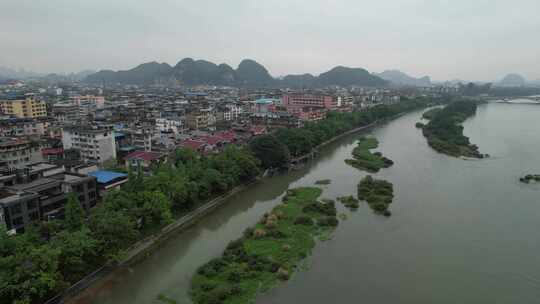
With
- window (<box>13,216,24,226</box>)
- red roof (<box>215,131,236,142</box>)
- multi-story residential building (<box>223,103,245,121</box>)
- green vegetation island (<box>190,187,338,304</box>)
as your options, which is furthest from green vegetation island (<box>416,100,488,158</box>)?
window (<box>13,216,24,226</box>)

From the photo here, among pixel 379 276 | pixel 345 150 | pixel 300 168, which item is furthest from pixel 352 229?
pixel 345 150

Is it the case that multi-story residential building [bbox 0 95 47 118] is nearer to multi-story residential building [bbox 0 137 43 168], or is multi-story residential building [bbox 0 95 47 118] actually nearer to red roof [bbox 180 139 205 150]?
multi-story residential building [bbox 0 137 43 168]

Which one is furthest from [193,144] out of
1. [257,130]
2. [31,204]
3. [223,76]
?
[223,76]

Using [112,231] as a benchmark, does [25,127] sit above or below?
above

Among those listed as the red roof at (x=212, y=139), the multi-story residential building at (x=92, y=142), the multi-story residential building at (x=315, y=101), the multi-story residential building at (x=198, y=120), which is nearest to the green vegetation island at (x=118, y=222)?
the red roof at (x=212, y=139)

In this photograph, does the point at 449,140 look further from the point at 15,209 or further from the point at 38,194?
the point at 15,209

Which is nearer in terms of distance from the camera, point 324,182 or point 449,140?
point 324,182
